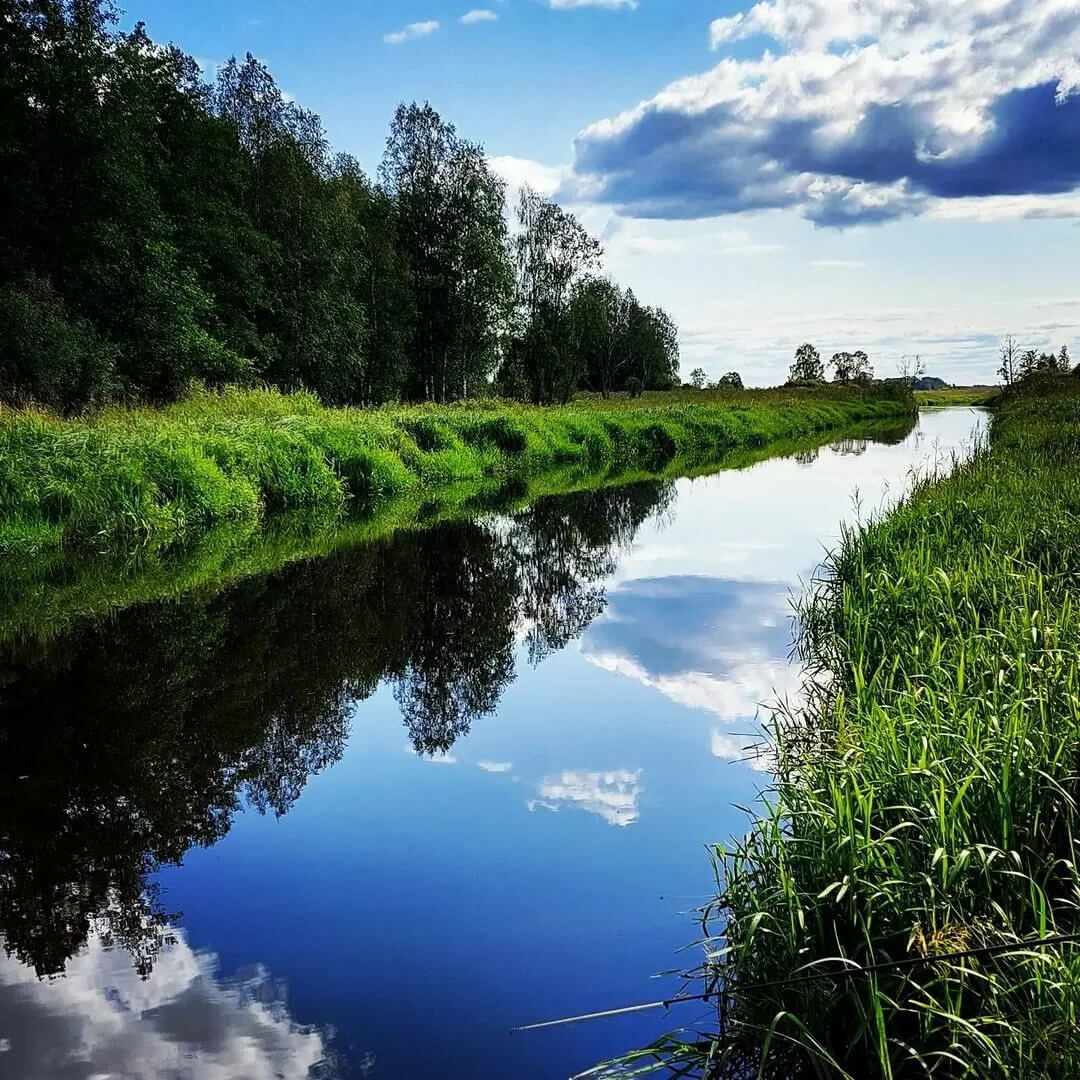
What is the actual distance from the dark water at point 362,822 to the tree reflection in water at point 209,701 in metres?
0.02

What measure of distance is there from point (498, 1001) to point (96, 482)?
457 inches

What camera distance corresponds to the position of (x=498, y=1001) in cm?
340

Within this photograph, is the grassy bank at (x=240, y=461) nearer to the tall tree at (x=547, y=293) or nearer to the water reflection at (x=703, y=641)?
the water reflection at (x=703, y=641)

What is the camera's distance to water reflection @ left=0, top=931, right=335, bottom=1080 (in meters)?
3.05

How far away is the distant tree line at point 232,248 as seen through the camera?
28031mm

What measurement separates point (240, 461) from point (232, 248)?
71.0 ft

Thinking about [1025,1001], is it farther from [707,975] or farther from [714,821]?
[714,821]

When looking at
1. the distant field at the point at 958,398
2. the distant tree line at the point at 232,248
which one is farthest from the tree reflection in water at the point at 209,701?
the distant field at the point at 958,398

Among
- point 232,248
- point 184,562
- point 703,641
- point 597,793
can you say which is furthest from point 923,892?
point 232,248

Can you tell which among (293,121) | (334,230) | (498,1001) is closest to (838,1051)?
(498,1001)

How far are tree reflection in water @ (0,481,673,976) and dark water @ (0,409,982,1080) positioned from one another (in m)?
0.02

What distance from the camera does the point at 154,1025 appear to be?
3.26m

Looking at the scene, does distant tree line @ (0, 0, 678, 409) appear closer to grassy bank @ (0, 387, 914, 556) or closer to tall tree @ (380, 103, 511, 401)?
tall tree @ (380, 103, 511, 401)

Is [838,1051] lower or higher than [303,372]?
lower
